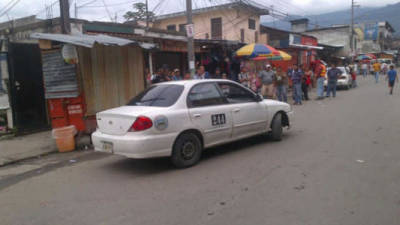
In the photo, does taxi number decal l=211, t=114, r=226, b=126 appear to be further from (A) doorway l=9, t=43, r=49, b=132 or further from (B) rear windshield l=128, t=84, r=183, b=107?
(A) doorway l=9, t=43, r=49, b=132

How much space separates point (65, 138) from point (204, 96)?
358 cm

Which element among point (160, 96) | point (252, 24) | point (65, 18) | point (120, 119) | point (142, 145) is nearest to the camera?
point (142, 145)

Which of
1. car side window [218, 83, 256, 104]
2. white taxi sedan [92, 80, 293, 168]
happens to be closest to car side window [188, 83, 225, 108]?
white taxi sedan [92, 80, 293, 168]

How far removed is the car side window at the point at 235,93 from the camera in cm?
682

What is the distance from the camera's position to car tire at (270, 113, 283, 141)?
7.60 meters

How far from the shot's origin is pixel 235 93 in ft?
23.0

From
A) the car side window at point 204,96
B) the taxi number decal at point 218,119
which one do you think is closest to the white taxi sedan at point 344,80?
the car side window at point 204,96

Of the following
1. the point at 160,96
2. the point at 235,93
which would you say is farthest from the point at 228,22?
the point at 160,96

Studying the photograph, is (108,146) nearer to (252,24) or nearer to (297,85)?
(297,85)

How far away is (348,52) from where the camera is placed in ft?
149

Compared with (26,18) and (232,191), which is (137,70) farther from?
(232,191)

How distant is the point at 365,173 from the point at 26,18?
1140 centimetres

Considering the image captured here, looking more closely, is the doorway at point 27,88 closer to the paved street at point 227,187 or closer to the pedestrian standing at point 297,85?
the paved street at point 227,187

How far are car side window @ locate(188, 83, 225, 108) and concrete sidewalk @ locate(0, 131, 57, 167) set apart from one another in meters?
3.87
